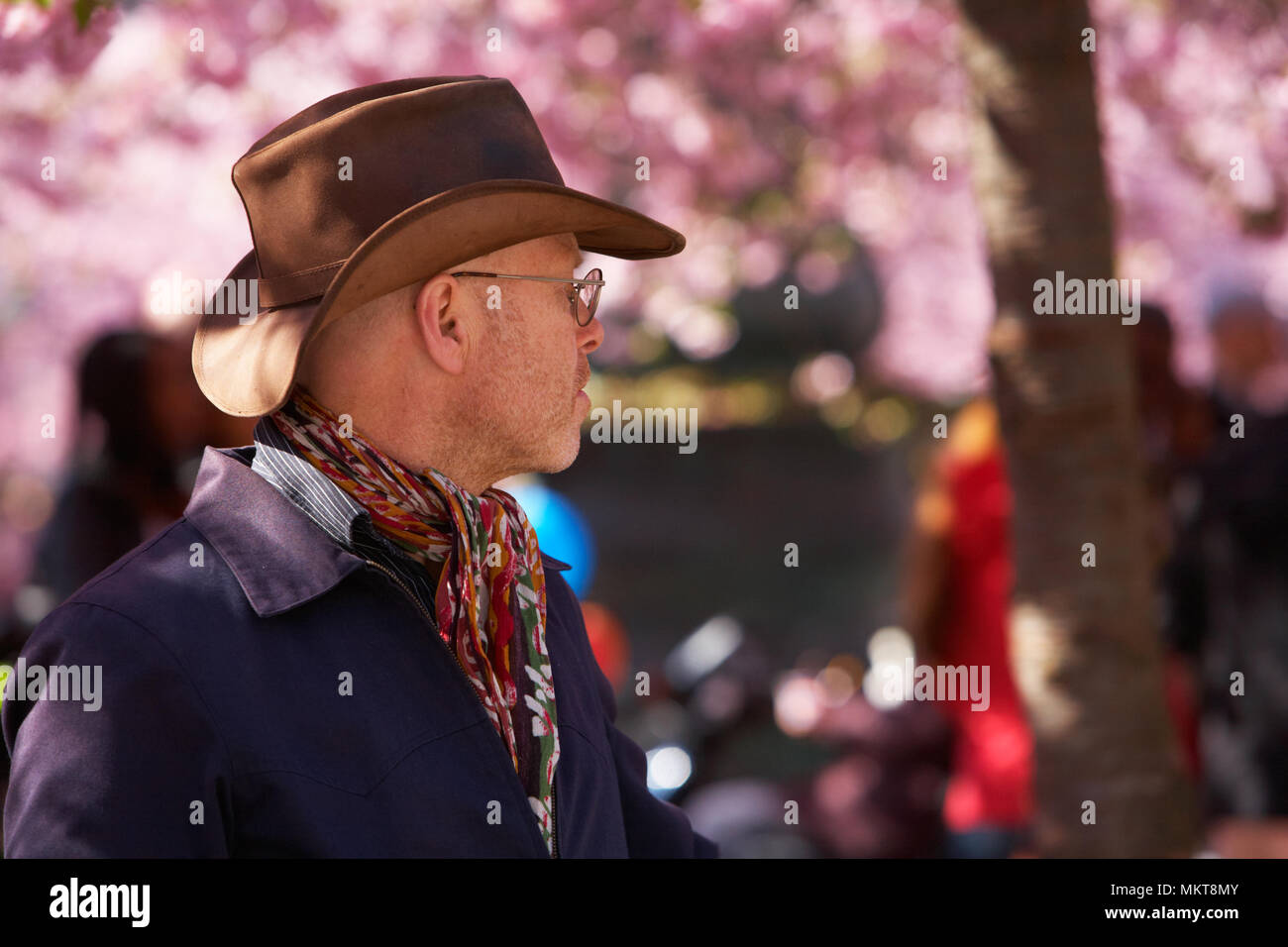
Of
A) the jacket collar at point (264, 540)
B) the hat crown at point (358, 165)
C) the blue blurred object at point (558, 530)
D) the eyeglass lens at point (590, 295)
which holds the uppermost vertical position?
the hat crown at point (358, 165)

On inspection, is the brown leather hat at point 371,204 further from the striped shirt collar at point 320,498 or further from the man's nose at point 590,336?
the man's nose at point 590,336

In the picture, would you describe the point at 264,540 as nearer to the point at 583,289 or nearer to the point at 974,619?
the point at 583,289

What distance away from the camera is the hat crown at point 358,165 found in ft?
6.44

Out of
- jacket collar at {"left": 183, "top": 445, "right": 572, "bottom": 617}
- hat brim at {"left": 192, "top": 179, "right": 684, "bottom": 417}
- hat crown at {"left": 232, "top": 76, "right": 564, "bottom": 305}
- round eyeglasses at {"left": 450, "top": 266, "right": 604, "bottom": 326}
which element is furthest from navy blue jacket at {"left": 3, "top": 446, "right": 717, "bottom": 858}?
round eyeglasses at {"left": 450, "top": 266, "right": 604, "bottom": 326}

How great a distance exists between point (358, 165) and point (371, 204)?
6cm

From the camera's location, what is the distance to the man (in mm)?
1691

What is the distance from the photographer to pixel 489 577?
199 centimetres

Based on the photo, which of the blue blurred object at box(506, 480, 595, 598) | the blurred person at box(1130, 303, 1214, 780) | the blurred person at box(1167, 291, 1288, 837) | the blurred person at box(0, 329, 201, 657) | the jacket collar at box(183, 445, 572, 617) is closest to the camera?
the jacket collar at box(183, 445, 572, 617)

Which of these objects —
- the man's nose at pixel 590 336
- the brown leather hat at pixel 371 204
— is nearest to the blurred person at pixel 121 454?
the brown leather hat at pixel 371 204

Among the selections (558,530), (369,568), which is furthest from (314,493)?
(558,530)

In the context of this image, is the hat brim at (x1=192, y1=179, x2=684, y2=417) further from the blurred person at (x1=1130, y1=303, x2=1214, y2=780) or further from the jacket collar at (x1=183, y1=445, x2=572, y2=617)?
the blurred person at (x1=1130, y1=303, x2=1214, y2=780)

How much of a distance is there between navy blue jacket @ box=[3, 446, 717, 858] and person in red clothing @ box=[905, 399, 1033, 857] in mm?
2404
